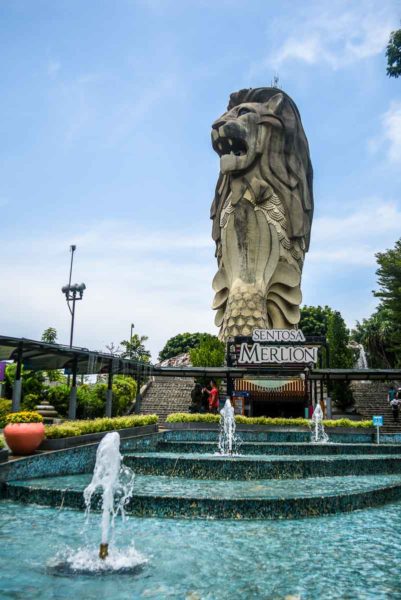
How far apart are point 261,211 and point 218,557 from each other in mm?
39653

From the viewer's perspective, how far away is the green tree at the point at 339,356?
2750 centimetres

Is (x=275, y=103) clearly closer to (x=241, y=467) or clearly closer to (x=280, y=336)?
(x=280, y=336)

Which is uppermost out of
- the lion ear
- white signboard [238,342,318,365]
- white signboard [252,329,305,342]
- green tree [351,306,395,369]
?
the lion ear

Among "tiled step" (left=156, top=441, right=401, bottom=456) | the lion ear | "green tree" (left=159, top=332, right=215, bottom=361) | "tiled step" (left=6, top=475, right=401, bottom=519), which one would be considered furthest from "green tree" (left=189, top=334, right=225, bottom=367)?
"green tree" (left=159, top=332, right=215, bottom=361)

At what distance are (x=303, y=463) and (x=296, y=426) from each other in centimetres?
895

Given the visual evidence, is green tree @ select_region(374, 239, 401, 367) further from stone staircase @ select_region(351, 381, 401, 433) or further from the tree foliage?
the tree foliage

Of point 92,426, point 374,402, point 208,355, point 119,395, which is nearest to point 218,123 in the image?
point 208,355

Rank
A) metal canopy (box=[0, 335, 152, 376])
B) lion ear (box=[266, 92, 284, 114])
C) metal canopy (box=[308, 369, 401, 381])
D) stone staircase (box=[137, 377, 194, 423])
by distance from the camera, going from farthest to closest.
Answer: lion ear (box=[266, 92, 284, 114]) → stone staircase (box=[137, 377, 194, 423]) → metal canopy (box=[308, 369, 401, 381]) → metal canopy (box=[0, 335, 152, 376])

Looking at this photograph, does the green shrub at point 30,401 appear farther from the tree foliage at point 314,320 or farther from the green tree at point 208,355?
the tree foliage at point 314,320

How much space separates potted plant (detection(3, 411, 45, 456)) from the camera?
972 centimetres

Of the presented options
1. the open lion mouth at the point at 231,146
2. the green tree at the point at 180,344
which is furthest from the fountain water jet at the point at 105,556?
the green tree at the point at 180,344

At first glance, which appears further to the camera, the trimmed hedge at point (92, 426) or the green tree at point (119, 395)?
the green tree at point (119, 395)

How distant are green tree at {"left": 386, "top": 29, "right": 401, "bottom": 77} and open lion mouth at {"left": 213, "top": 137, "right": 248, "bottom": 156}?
99.8 ft

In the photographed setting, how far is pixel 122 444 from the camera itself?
14523 millimetres
